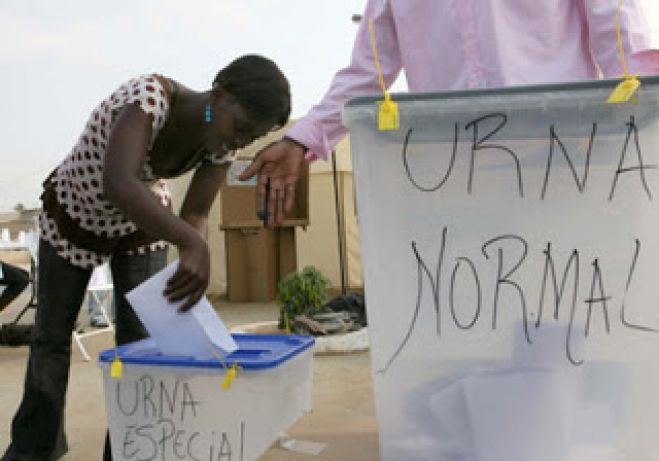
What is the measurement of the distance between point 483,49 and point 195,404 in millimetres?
942

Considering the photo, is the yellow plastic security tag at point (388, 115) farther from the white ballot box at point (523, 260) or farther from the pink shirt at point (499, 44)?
the pink shirt at point (499, 44)

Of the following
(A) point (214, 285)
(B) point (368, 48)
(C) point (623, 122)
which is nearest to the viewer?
(C) point (623, 122)

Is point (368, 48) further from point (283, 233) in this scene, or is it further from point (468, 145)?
point (283, 233)

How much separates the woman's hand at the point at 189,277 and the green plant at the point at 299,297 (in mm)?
3244

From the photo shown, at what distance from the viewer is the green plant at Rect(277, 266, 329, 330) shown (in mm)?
4707

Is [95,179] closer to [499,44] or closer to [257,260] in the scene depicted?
[499,44]

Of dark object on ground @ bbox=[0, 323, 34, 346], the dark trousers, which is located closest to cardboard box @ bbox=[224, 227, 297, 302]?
dark object on ground @ bbox=[0, 323, 34, 346]

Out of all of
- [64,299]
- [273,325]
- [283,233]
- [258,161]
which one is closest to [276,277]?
[283,233]

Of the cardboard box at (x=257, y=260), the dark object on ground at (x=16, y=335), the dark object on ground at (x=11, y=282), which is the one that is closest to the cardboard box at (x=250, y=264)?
the cardboard box at (x=257, y=260)

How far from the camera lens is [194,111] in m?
1.65

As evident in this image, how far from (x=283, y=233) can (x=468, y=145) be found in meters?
6.21

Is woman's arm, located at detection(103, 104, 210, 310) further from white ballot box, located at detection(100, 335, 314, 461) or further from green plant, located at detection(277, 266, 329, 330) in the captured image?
green plant, located at detection(277, 266, 329, 330)

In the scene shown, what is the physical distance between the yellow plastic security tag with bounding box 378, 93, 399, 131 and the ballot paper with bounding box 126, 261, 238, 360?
0.56 m

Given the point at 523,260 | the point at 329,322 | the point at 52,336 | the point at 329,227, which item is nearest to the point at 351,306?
the point at 329,322
